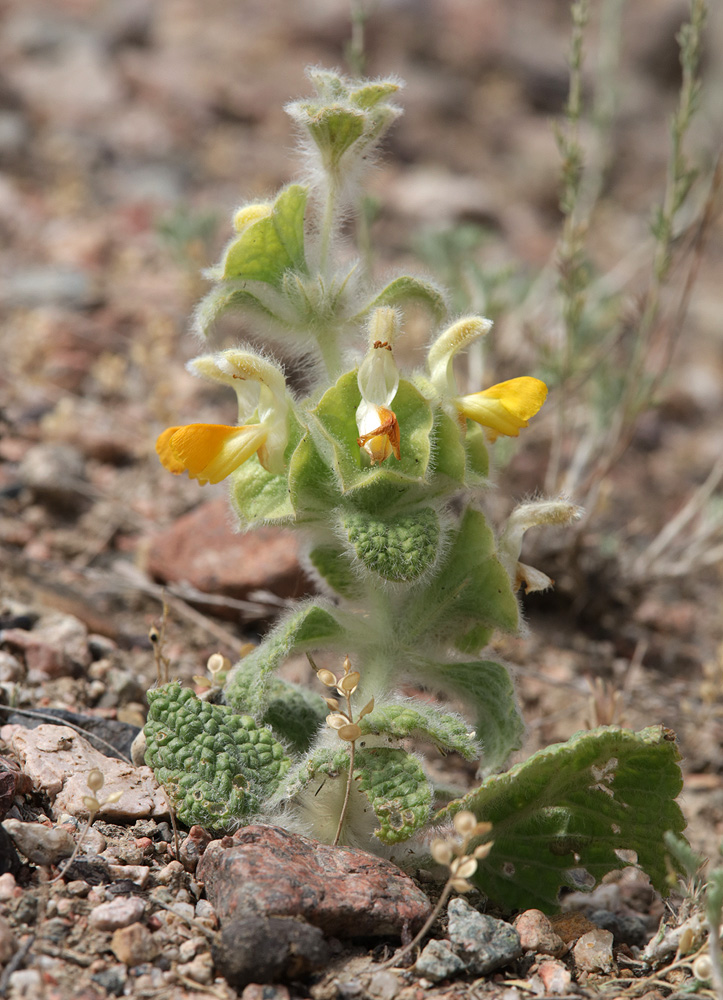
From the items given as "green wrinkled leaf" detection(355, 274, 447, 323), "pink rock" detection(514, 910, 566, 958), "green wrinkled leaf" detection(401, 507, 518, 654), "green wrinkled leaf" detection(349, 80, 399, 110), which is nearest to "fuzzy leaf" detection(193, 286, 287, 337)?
"green wrinkled leaf" detection(355, 274, 447, 323)

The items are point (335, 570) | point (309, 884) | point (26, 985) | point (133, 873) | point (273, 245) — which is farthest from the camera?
point (335, 570)

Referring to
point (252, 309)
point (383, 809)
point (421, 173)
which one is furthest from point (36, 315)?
point (421, 173)

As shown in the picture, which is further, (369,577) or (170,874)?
(369,577)

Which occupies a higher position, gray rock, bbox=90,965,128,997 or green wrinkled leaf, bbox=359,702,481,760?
green wrinkled leaf, bbox=359,702,481,760

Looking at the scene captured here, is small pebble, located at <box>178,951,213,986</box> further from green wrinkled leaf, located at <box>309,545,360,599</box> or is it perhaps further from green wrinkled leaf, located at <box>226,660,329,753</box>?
green wrinkled leaf, located at <box>309,545,360,599</box>

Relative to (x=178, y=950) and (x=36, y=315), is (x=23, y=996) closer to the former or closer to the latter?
(x=178, y=950)

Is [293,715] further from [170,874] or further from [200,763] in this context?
[170,874]

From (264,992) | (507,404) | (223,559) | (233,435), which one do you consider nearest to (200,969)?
(264,992)
